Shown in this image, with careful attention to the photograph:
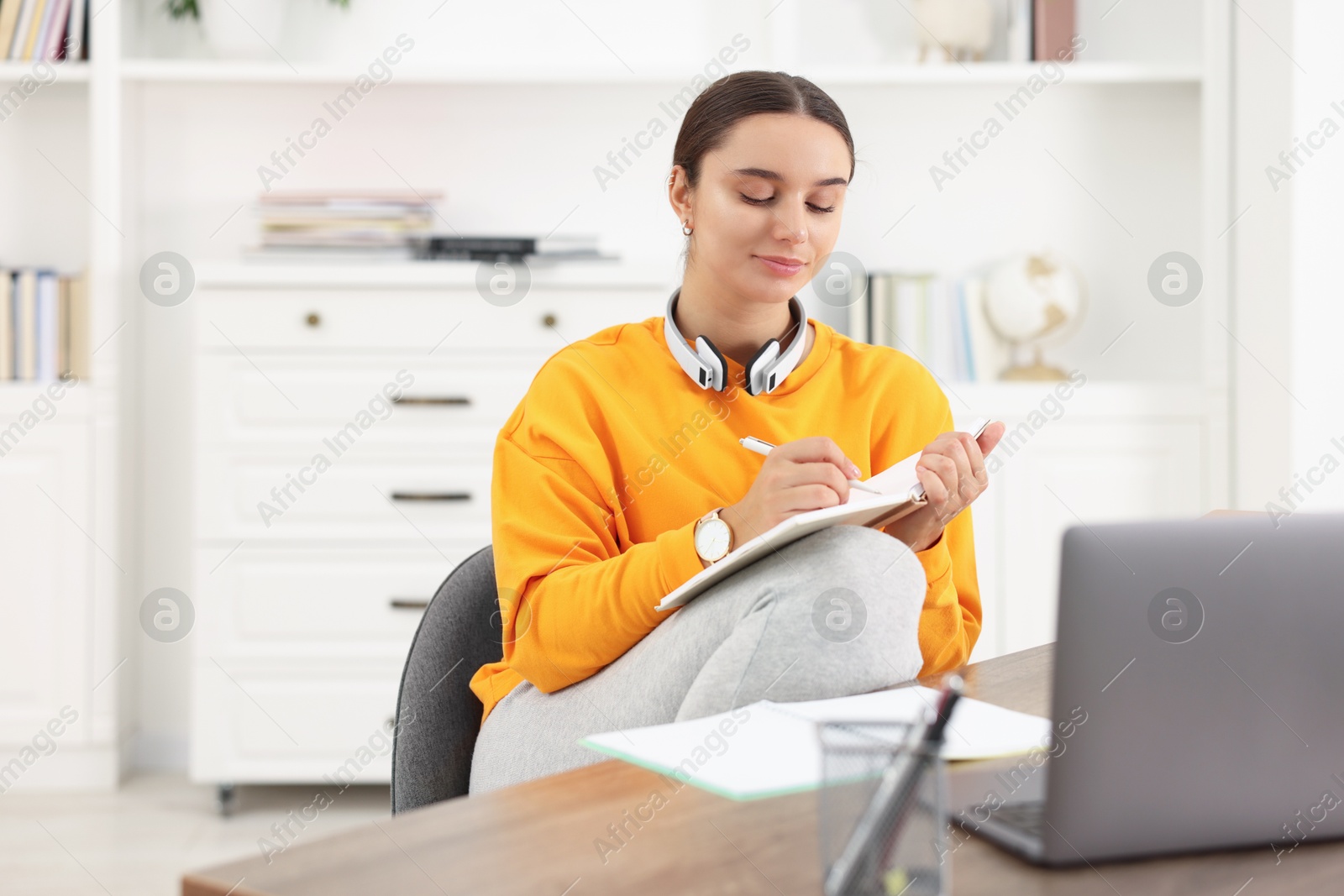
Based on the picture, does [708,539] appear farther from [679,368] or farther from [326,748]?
[326,748]

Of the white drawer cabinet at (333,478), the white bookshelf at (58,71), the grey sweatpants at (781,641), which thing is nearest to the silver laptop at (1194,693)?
the grey sweatpants at (781,641)

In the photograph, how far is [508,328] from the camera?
8.75ft

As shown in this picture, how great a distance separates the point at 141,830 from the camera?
8.45 ft

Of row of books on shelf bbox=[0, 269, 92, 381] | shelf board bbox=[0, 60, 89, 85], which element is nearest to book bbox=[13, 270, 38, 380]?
row of books on shelf bbox=[0, 269, 92, 381]

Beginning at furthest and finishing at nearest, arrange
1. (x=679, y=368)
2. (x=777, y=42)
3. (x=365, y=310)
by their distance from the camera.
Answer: (x=777, y=42), (x=365, y=310), (x=679, y=368)

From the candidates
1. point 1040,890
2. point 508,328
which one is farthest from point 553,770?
point 508,328

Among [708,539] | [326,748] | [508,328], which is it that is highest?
[508,328]

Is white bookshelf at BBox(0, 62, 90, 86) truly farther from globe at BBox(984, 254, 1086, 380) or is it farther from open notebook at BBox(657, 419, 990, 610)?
open notebook at BBox(657, 419, 990, 610)

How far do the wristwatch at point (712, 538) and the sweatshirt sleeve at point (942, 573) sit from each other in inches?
8.9

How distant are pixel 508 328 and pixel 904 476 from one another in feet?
5.36

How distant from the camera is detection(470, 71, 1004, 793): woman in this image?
0.94 metres

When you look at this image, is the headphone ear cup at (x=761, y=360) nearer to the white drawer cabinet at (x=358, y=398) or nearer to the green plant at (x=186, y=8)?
the white drawer cabinet at (x=358, y=398)

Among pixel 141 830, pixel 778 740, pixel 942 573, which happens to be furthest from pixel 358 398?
pixel 778 740

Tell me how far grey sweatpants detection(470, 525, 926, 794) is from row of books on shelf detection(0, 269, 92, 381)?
219 cm
